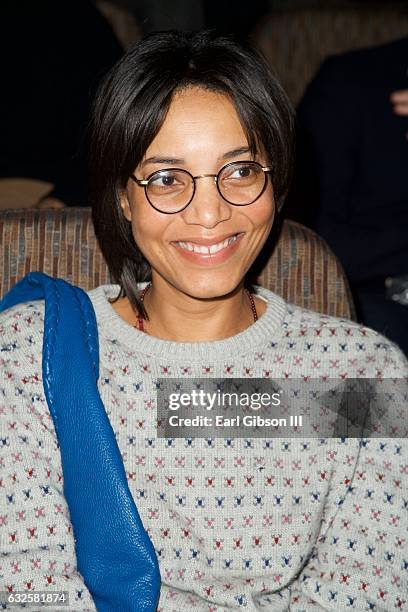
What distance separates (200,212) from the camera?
1313 millimetres

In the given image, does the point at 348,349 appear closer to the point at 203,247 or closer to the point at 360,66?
the point at 203,247

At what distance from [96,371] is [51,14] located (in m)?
1.62

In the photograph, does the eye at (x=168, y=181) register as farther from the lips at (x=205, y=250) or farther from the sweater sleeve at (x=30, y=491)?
the sweater sleeve at (x=30, y=491)

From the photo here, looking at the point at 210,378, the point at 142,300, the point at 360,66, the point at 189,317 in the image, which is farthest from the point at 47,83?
the point at 210,378

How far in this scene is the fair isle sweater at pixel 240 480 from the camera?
1333 mm

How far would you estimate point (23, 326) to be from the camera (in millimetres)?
1369

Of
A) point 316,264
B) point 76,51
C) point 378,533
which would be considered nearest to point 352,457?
point 378,533

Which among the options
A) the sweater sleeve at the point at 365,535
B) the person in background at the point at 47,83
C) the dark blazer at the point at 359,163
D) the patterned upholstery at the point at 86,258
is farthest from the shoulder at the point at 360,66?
the sweater sleeve at the point at 365,535

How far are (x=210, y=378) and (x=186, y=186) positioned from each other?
1.04 feet

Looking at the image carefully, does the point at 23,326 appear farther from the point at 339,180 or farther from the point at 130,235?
the point at 339,180

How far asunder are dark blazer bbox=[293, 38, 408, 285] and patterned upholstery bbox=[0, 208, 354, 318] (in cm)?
81

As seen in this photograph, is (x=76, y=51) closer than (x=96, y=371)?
No

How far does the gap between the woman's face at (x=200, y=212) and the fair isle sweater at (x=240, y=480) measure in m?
0.13

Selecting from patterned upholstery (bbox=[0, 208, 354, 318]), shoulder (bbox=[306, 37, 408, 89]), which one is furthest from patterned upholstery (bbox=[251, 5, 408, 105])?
patterned upholstery (bbox=[0, 208, 354, 318])
